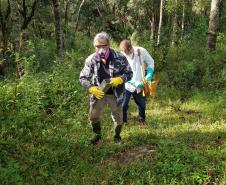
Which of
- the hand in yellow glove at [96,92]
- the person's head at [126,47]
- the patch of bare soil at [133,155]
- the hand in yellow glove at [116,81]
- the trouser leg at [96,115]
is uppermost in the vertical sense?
the person's head at [126,47]

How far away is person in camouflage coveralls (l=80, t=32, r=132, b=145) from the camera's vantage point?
290 inches

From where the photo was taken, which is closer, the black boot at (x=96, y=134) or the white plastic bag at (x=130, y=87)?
the black boot at (x=96, y=134)

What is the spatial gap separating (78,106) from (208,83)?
4958mm

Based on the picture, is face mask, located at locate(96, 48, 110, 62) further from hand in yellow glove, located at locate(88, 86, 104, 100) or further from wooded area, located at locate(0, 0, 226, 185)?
wooded area, located at locate(0, 0, 226, 185)

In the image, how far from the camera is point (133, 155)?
7.29 meters

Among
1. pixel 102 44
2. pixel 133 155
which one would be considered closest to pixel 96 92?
pixel 102 44

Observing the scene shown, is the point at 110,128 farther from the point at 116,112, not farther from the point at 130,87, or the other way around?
the point at 116,112

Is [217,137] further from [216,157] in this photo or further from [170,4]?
[170,4]

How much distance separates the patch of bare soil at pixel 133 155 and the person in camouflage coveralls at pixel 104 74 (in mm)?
830

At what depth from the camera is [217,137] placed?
809 cm

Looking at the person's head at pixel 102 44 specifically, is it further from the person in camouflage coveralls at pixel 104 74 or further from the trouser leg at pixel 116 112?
the trouser leg at pixel 116 112

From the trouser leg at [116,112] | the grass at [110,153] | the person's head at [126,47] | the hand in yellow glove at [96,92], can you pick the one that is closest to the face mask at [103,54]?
the hand in yellow glove at [96,92]

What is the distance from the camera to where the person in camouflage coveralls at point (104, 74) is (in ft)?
24.2

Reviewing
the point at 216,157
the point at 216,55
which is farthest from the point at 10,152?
the point at 216,55
